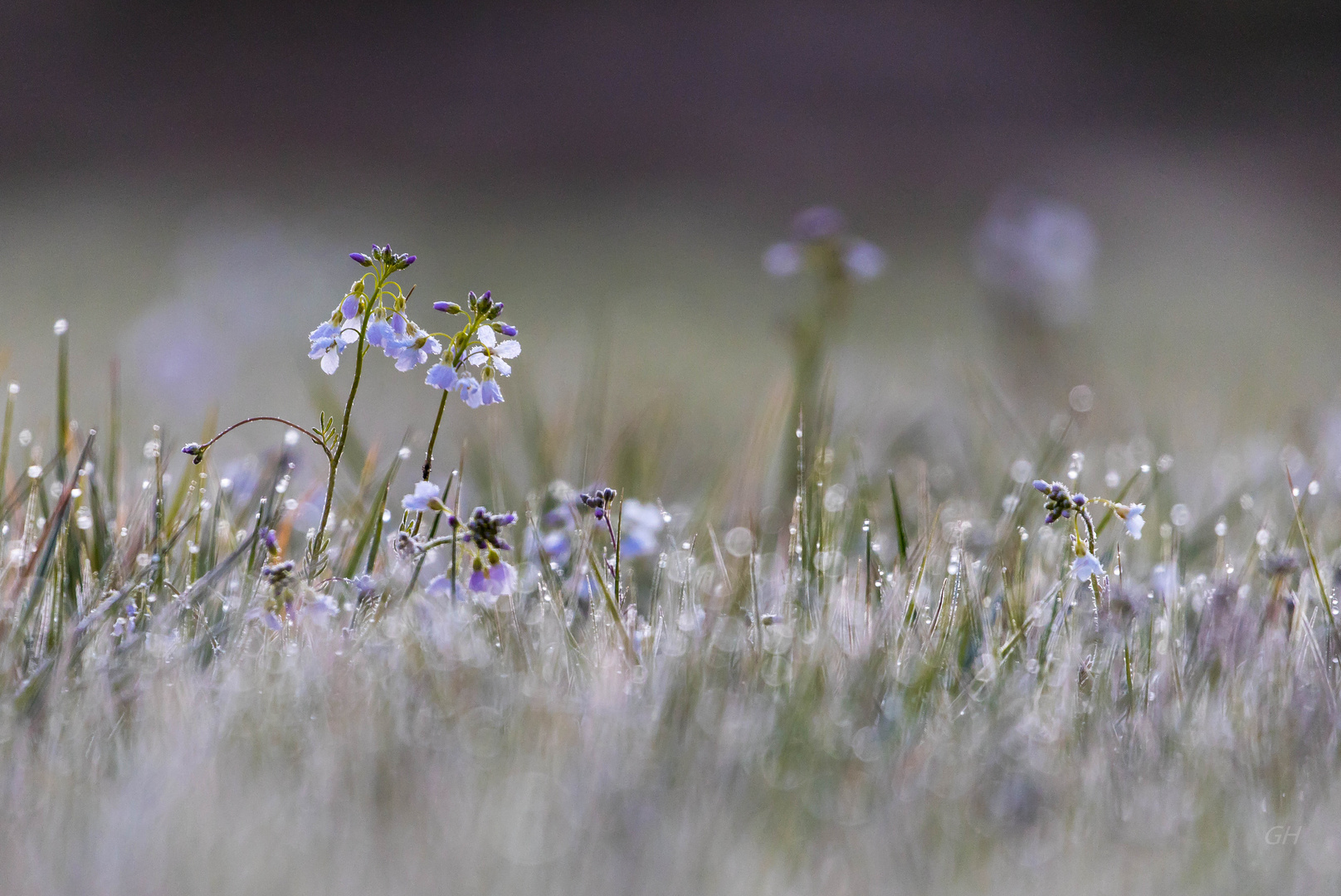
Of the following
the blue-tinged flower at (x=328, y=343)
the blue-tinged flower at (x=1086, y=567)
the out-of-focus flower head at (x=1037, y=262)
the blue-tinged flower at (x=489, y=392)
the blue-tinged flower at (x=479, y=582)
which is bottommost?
the blue-tinged flower at (x=479, y=582)

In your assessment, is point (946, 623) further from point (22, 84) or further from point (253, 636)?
point (22, 84)

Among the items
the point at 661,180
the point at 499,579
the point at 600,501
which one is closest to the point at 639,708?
the point at 499,579

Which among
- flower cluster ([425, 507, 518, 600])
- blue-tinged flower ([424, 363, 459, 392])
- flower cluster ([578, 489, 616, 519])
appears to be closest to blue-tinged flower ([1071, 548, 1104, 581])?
flower cluster ([578, 489, 616, 519])

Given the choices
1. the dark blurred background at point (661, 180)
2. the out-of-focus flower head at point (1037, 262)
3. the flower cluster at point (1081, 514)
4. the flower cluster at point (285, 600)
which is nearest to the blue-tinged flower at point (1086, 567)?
the flower cluster at point (1081, 514)

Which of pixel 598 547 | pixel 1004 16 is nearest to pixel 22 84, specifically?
pixel 1004 16

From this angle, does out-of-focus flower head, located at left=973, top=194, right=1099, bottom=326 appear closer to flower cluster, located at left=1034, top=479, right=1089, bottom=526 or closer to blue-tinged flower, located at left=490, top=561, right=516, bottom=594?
flower cluster, located at left=1034, top=479, right=1089, bottom=526

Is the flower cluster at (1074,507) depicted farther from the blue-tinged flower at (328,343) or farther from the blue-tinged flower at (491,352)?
the blue-tinged flower at (328,343)

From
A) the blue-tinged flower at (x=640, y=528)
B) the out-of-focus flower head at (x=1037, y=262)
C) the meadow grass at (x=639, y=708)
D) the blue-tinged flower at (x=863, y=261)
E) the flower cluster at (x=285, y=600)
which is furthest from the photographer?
the out-of-focus flower head at (x=1037, y=262)

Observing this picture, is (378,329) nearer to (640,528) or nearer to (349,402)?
(349,402)

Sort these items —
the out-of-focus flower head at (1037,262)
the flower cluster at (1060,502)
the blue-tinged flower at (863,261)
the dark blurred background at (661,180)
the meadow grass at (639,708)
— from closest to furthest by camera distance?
the meadow grass at (639,708) → the flower cluster at (1060,502) → the blue-tinged flower at (863,261) → the out-of-focus flower head at (1037,262) → the dark blurred background at (661,180)
